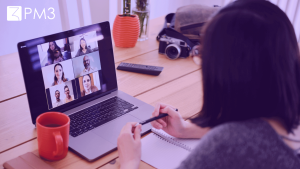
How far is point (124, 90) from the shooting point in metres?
1.12

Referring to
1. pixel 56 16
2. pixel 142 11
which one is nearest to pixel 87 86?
pixel 142 11

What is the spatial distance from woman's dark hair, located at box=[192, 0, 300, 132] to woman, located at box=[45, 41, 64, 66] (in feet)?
1.63

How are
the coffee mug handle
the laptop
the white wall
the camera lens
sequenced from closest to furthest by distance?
the coffee mug handle
the laptop
the camera lens
the white wall

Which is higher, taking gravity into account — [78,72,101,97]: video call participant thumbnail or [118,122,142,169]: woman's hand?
[78,72,101,97]: video call participant thumbnail

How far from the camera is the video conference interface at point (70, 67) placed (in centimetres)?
86

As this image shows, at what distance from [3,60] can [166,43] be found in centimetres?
79

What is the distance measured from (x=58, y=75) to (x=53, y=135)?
9.5 inches

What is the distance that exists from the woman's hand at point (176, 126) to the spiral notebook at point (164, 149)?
0.02 metres

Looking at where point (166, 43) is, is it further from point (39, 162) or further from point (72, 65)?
point (39, 162)

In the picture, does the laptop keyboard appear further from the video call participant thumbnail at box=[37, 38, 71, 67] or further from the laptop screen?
the video call participant thumbnail at box=[37, 38, 71, 67]

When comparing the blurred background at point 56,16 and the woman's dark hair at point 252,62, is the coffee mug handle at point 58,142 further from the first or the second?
the blurred background at point 56,16

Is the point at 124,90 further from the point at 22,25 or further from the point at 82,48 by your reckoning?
the point at 22,25

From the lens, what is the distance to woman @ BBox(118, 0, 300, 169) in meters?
0.50

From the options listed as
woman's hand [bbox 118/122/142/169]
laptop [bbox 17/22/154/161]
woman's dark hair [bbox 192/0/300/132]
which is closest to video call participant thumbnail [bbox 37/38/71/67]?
laptop [bbox 17/22/154/161]
